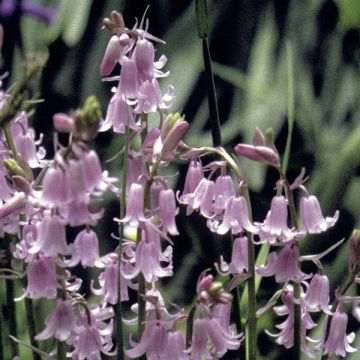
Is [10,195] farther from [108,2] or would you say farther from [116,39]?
[108,2]

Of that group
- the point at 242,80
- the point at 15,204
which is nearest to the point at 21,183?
the point at 15,204

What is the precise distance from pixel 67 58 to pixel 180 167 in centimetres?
18

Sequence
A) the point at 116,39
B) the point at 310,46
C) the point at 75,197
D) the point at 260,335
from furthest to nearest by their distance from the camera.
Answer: the point at 310,46
the point at 260,335
the point at 116,39
the point at 75,197

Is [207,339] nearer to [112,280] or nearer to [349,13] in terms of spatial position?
[112,280]

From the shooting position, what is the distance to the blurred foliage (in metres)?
1.05

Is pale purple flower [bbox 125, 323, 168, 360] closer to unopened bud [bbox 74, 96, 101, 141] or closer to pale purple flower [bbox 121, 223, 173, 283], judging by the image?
pale purple flower [bbox 121, 223, 173, 283]

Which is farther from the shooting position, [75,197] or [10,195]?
[10,195]

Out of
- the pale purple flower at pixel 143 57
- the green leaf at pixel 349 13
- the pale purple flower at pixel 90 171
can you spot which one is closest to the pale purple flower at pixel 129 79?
the pale purple flower at pixel 143 57

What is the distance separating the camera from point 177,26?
109cm

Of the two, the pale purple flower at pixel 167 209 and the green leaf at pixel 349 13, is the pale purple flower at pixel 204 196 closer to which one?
the pale purple flower at pixel 167 209

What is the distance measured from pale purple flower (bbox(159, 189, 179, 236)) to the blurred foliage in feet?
1.53

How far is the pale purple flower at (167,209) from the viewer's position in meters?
0.56

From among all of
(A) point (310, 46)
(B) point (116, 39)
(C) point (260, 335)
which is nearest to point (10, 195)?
(B) point (116, 39)

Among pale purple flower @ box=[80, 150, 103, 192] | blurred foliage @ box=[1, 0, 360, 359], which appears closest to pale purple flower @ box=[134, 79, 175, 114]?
pale purple flower @ box=[80, 150, 103, 192]
